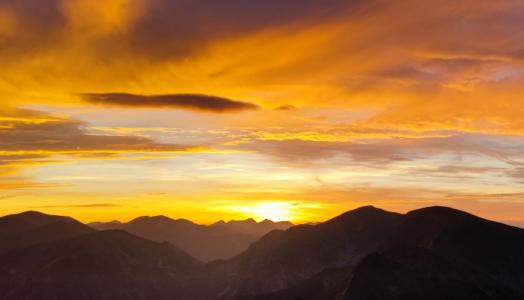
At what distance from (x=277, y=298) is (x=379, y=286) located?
172ft

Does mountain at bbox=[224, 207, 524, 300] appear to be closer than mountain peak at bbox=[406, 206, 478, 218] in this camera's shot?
Yes

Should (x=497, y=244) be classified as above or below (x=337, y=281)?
above

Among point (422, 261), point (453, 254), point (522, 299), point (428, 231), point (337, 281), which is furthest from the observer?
point (428, 231)

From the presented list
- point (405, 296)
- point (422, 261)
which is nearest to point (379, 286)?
→ point (405, 296)

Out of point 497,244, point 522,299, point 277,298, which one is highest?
point 497,244

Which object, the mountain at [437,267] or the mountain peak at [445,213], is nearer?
the mountain at [437,267]

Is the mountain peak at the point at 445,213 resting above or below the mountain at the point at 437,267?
above

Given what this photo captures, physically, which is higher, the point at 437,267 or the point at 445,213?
the point at 445,213

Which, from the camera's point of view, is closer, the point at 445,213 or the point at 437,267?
the point at 437,267

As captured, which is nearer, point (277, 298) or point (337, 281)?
point (337, 281)

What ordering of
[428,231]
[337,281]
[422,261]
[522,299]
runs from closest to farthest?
[522,299] → [422,261] → [337,281] → [428,231]

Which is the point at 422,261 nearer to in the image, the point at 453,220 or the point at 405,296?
the point at 405,296

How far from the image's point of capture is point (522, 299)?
132m

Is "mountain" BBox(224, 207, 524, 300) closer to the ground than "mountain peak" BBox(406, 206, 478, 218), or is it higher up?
closer to the ground
